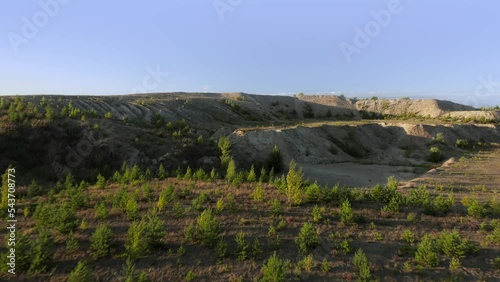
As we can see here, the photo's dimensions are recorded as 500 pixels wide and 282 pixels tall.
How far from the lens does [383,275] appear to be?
825 centimetres

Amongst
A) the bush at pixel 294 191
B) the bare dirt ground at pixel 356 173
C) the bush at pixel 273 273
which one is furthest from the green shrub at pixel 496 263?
the bare dirt ground at pixel 356 173

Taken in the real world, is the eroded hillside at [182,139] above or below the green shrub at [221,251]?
above

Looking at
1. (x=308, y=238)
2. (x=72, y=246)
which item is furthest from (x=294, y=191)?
(x=72, y=246)

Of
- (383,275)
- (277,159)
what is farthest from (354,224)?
(277,159)

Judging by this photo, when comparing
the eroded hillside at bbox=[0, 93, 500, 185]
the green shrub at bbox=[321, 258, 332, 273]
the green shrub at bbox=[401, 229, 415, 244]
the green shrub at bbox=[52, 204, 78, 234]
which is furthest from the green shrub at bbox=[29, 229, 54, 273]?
the eroded hillside at bbox=[0, 93, 500, 185]

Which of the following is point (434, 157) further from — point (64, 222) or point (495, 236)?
point (64, 222)

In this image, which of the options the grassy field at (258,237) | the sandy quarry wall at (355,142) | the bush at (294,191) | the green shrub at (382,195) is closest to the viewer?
the grassy field at (258,237)

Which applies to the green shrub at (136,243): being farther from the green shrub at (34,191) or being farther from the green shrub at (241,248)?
the green shrub at (34,191)

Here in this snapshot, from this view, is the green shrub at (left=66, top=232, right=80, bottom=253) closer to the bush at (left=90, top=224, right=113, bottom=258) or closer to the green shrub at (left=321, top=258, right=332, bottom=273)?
the bush at (left=90, top=224, right=113, bottom=258)

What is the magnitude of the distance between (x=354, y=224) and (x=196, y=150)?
14330 millimetres

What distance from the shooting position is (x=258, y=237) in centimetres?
1005

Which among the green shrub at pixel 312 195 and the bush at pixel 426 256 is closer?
the bush at pixel 426 256

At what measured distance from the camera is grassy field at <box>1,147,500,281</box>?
813cm

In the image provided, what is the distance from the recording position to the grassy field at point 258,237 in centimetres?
813
